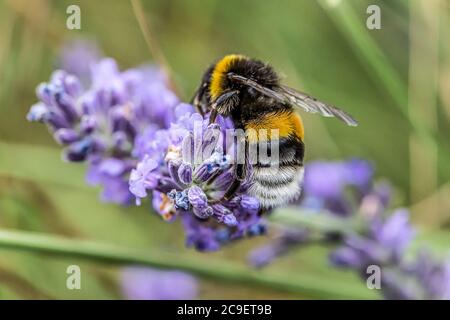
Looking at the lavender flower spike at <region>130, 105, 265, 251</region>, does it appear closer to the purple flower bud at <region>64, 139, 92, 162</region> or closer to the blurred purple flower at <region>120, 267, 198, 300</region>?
the purple flower bud at <region>64, 139, 92, 162</region>

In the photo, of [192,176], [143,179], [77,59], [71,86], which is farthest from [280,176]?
[77,59]

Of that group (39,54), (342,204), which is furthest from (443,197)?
(39,54)

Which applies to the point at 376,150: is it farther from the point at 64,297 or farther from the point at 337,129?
the point at 64,297

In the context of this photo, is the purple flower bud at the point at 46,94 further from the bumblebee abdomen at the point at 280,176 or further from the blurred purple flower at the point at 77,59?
the blurred purple flower at the point at 77,59

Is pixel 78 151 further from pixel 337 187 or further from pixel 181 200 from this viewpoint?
pixel 337 187
